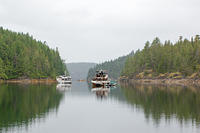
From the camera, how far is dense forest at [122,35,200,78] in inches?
6152

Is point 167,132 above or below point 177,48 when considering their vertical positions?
below

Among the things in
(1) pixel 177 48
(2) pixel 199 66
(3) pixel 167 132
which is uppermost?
(1) pixel 177 48

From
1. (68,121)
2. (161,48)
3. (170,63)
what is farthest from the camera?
(161,48)

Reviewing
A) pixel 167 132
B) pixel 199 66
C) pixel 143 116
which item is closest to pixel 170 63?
pixel 199 66

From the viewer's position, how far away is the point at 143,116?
41.9m

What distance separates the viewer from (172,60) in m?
172

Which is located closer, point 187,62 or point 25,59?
point 187,62

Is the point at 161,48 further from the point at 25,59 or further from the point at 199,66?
the point at 25,59

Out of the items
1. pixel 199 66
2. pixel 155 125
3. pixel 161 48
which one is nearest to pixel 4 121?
pixel 155 125

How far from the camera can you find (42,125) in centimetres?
3397

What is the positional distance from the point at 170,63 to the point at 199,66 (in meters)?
24.4

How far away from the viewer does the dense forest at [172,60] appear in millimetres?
156250

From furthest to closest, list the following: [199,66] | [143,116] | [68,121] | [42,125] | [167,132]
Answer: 1. [199,66]
2. [143,116]
3. [68,121]
4. [42,125]
5. [167,132]

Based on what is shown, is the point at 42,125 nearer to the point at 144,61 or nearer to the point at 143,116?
the point at 143,116
